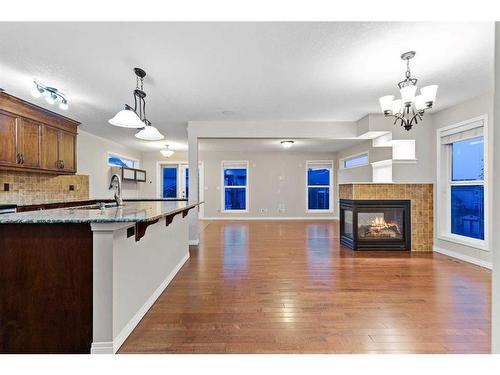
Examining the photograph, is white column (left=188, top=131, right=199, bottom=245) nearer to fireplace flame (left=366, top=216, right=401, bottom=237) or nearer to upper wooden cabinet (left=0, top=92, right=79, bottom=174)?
upper wooden cabinet (left=0, top=92, right=79, bottom=174)

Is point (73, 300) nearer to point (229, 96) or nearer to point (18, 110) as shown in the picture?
point (229, 96)

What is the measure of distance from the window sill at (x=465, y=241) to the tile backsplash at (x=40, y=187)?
22.7ft

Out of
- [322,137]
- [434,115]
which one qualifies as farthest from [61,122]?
[434,115]

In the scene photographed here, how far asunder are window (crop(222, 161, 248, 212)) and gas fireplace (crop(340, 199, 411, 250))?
15.4 feet

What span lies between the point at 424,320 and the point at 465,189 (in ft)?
9.51

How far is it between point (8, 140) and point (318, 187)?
7.83 m

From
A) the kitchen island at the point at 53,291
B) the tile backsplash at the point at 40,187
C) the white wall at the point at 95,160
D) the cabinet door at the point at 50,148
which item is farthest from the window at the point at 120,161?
the kitchen island at the point at 53,291

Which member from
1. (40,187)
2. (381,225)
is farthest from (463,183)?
(40,187)

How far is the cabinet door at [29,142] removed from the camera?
3715 millimetres

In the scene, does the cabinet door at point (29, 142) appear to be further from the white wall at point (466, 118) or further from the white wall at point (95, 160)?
the white wall at point (466, 118)

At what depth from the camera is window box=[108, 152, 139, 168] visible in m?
6.77

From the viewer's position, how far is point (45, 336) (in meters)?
1.61

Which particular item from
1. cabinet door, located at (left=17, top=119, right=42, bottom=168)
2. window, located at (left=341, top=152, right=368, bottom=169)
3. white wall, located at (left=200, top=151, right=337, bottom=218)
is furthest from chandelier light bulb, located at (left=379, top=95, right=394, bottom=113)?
white wall, located at (left=200, top=151, right=337, bottom=218)

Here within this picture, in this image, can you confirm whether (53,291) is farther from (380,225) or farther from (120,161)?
(120,161)
